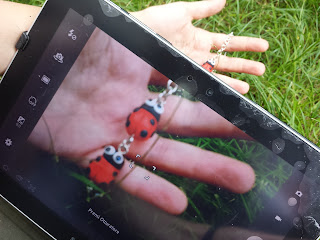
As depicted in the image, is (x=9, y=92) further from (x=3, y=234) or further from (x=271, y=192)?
(x=271, y=192)

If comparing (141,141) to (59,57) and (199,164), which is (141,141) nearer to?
(199,164)

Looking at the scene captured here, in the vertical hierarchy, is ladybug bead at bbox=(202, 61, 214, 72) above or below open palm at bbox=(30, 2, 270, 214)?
above

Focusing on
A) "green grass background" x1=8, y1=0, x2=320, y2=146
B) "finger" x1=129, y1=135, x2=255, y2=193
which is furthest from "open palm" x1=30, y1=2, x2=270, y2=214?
"green grass background" x1=8, y1=0, x2=320, y2=146

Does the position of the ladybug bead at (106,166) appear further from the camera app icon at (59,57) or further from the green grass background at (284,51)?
the green grass background at (284,51)

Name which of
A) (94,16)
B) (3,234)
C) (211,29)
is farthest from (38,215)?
(211,29)

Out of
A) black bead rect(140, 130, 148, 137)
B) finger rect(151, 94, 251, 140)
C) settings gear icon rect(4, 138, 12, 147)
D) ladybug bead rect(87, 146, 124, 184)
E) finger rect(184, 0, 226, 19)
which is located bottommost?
settings gear icon rect(4, 138, 12, 147)

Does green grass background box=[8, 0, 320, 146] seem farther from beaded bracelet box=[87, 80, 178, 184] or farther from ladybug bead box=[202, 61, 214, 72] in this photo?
beaded bracelet box=[87, 80, 178, 184]

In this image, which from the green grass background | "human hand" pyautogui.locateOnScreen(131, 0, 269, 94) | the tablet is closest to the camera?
the tablet

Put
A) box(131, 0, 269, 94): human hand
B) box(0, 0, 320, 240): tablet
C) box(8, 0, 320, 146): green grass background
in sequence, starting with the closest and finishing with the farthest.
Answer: box(0, 0, 320, 240): tablet < box(131, 0, 269, 94): human hand < box(8, 0, 320, 146): green grass background
